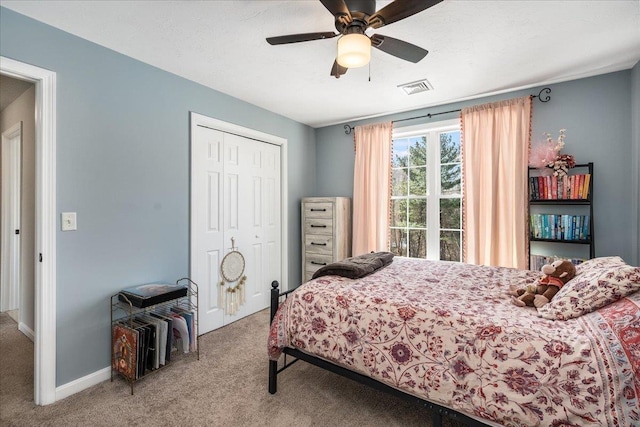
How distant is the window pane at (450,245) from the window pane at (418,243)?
203 mm

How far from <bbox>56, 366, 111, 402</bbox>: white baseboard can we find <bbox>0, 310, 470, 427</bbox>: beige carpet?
45mm

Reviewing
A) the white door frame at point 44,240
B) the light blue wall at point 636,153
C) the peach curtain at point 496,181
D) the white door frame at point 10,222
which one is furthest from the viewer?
the white door frame at point 10,222

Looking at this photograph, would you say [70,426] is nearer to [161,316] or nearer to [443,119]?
[161,316]

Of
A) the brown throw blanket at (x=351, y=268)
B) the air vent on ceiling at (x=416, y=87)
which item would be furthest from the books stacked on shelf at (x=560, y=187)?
the brown throw blanket at (x=351, y=268)

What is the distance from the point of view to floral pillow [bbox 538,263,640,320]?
1.40m

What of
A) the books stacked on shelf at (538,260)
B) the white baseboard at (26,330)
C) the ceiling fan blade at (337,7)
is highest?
the ceiling fan blade at (337,7)

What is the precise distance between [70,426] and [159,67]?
107 inches

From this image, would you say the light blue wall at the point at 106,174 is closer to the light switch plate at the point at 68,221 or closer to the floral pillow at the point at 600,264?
the light switch plate at the point at 68,221

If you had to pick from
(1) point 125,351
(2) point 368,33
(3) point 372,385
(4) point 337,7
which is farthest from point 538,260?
(1) point 125,351

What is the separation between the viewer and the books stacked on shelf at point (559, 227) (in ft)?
8.77

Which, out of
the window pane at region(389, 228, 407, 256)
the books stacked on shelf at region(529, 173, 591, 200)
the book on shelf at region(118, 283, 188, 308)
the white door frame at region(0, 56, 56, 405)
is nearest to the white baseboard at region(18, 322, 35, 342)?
the white door frame at region(0, 56, 56, 405)

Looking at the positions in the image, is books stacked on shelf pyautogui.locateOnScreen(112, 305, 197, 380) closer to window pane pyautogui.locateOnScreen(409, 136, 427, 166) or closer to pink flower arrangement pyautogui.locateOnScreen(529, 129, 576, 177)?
window pane pyautogui.locateOnScreen(409, 136, 427, 166)

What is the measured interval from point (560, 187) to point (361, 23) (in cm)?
241

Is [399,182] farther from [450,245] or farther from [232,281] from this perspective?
[232,281]
